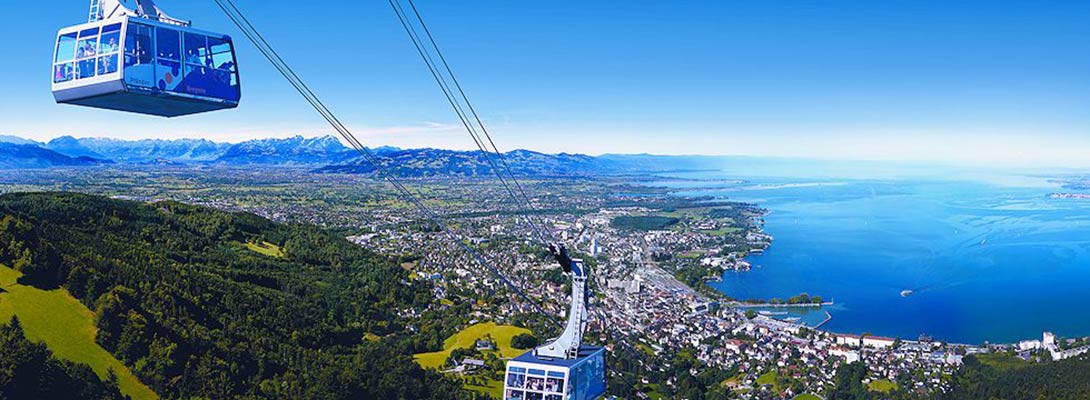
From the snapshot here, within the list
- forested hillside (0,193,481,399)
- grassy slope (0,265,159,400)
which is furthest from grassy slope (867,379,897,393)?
grassy slope (0,265,159,400)

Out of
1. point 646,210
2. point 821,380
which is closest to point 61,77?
point 821,380

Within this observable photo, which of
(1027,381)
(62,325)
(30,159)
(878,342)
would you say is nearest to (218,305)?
(62,325)

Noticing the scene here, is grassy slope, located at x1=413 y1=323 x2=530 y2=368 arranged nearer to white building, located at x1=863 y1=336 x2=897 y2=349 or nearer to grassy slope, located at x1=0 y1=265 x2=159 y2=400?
grassy slope, located at x1=0 y1=265 x2=159 y2=400

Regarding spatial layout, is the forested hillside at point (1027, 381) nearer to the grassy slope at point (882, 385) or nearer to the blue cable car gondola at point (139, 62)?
the grassy slope at point (882, 385)

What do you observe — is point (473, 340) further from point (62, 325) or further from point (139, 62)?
point (139, 62)

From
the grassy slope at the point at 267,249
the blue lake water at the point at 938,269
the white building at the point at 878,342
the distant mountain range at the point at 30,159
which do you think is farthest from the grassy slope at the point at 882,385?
the distant mountain range at the point at 30,159
